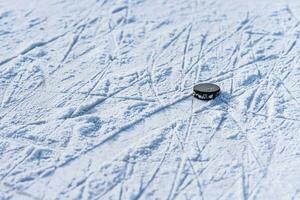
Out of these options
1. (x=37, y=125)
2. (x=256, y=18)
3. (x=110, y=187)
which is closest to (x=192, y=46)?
(x=256, y=18)

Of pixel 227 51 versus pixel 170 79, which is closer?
pixel 170 79

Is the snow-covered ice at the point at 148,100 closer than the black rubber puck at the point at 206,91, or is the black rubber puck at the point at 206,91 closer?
the snow-covered ice at the point at 148,100

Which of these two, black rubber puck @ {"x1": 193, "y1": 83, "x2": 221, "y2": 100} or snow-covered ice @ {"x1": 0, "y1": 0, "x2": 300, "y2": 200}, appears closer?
snow-covered ice @ {"x1": 0, "y1": 0, "x2": 300, "y2": 200}

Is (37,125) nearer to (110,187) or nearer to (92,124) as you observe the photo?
(92,124)
